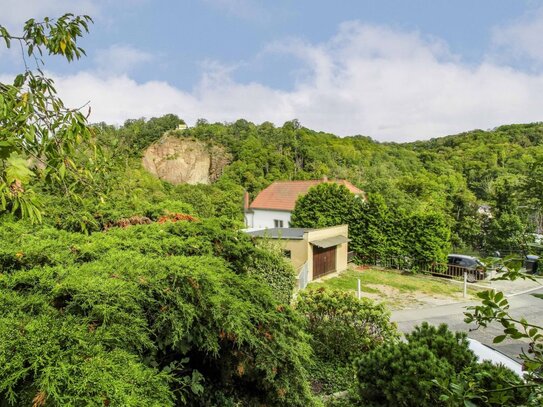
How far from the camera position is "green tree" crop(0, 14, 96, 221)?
1.82 metres

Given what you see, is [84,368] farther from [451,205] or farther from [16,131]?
[451,205]

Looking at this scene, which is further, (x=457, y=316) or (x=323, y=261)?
(x=323, y=261)

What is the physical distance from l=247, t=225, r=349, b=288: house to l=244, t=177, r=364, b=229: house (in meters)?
8.13

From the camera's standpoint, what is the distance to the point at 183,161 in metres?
58.0

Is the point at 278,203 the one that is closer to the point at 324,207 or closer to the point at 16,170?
the point at 324,207

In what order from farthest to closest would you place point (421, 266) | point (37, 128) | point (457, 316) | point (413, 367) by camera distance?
point (421, 266), point (457, 316), point (413, 367), point (37, 128)

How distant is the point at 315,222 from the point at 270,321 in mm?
23104

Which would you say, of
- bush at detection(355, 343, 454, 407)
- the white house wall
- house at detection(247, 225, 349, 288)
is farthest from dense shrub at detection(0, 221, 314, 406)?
the white house wall

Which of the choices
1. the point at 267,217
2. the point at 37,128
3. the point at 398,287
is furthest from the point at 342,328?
the point at 267,217

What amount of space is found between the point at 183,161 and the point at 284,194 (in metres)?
32.1

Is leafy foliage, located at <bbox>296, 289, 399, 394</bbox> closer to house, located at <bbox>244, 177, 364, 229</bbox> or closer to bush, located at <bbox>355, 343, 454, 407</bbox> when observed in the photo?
bush, located at <bbox>355, 343, 454, 407</bbox>

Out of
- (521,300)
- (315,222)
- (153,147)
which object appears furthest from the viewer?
(153,147)

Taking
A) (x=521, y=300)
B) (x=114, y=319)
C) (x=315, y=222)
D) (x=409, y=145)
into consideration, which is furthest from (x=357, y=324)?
(x=409, y=145)

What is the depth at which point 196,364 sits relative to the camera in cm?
346
